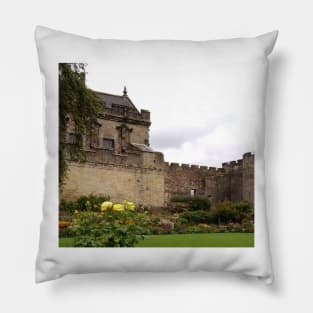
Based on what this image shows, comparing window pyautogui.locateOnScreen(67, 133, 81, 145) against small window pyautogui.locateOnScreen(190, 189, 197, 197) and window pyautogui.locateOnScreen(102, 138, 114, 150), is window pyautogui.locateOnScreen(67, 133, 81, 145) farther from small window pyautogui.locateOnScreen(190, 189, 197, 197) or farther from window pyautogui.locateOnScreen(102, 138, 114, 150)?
small window pyautogui.locateOnScreen(190, 189, 197, 197)

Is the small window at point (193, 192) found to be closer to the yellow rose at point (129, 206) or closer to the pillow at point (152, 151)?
the pillow at point (152, 151)

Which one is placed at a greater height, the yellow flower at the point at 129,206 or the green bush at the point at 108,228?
the yellow flower at the point at 129,206

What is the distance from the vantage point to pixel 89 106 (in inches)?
100

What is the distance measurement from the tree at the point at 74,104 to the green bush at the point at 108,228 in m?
0.22

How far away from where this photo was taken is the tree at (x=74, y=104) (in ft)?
8.21

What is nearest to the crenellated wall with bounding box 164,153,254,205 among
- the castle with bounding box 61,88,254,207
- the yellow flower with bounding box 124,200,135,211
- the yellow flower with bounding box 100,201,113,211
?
the castle with bounding box 61,88,254,207

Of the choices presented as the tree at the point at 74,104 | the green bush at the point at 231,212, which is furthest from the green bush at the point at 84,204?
the green bush at the point at 231,212

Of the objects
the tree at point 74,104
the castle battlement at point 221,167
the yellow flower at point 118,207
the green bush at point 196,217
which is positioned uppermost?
the tree at point 74,104

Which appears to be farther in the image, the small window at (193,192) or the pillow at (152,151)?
the small window at (193,192)

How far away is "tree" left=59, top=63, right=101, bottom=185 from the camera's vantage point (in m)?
2.50

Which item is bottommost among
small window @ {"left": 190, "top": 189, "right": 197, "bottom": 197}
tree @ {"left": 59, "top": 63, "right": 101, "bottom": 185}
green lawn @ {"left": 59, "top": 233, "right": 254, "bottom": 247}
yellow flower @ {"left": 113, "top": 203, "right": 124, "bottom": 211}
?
green lawn @ {"left": 59, "top": 233, "right": 254, "bottom": 247}

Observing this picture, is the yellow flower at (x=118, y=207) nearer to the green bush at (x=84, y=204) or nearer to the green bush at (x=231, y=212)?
the green bush at (x=84, y=204)

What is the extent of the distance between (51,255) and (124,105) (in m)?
0.77

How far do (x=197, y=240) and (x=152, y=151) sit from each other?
469mm
